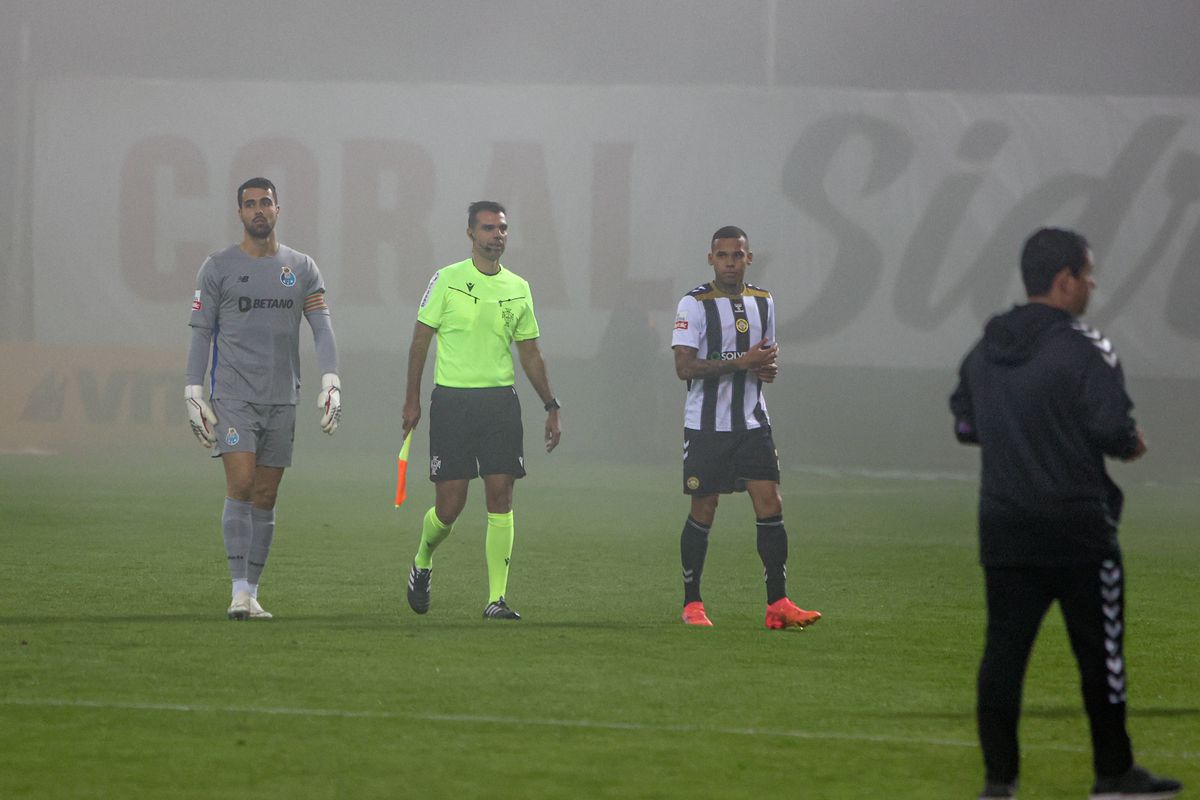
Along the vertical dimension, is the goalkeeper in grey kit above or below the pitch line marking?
above

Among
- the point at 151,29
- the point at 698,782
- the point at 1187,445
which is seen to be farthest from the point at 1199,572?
the point at 151,29

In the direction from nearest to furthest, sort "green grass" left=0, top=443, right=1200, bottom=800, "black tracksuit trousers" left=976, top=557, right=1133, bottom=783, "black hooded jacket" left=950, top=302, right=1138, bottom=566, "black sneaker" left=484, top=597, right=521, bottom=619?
"black hooded jacket" left=950, top=302, right=1138, bottom=566 < "black tracksuit trousers" left=976, top=557, right=1133, bottom=783 < "green grass" left=0, top=443, right=1200, bottom=800 < "black sneaker" left=484, top=597, right=521, bottom=619

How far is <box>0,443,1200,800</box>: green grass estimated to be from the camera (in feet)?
17.1

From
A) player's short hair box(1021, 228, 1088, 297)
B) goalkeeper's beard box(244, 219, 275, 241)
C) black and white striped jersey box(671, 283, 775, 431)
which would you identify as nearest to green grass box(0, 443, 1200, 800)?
black and white striped jersey box(671, 283, 775, 431)

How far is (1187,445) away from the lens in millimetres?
25422

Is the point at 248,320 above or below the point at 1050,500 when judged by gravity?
above

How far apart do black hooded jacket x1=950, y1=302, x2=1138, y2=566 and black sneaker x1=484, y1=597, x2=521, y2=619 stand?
Answer: 4.27 meters

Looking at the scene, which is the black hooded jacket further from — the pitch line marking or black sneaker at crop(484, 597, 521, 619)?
black sneaker at crop(484, 597, 521, 619)

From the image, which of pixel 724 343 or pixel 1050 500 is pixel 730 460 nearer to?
pixel 724 343

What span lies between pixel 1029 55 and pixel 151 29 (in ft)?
45.7

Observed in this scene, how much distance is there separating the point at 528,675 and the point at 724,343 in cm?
225

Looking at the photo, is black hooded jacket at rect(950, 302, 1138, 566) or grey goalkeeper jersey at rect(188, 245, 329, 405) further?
grey goalkeeper jersey at rect(188, 245, 329, 405)

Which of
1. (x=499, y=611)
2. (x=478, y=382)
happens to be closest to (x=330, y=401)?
(x=478, y=382)

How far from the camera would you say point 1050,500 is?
4.54 meters
